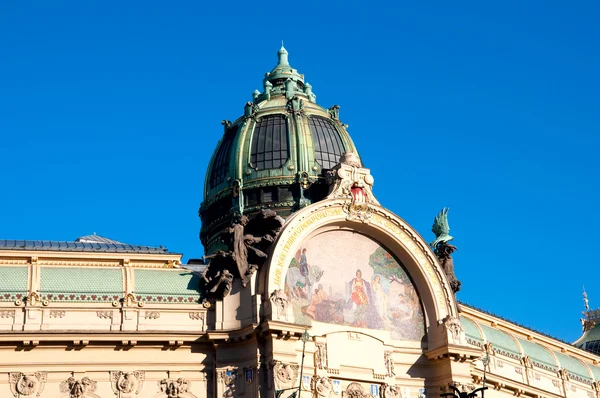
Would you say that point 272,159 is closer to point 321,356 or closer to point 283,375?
point 321,356

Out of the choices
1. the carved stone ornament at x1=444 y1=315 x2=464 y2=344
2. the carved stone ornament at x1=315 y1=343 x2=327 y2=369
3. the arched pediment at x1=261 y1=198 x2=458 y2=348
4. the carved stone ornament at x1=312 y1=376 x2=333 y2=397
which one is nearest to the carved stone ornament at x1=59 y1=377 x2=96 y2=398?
the carved stone ornament at x1=312 y1=376 x2=333 y2=397

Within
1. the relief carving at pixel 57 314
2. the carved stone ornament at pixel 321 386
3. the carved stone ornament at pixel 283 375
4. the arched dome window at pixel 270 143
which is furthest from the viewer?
the arched dome window at pixel 270 143

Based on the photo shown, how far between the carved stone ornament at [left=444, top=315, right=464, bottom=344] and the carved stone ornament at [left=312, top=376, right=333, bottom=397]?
5944 mm

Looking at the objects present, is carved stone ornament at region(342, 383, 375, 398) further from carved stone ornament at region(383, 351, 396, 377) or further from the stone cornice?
the stone cornice

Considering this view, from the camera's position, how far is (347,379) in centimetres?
3953

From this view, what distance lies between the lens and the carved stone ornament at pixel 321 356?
3916 cm

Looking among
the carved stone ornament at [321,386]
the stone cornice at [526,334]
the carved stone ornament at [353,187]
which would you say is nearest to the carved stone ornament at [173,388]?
the carved stone ornament at [321,386]

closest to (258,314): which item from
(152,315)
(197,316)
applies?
(197,316)

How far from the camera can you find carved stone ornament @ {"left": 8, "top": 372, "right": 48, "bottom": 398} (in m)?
36.2

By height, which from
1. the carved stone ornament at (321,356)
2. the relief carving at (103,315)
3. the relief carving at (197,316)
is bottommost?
the carved stone ornament at (321,356)

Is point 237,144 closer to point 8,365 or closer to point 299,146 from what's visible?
point 299,146

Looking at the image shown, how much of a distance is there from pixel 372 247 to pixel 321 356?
5.75m

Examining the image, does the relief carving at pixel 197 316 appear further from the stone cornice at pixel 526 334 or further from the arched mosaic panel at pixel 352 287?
the stone cornice at pixel 526 334

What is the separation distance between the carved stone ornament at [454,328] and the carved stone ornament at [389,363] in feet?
8.63
